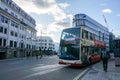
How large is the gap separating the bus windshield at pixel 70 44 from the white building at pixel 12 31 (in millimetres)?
32208

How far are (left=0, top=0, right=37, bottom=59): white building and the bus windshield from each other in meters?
32.2

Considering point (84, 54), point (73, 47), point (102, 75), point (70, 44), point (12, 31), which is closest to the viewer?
point (102, 75)

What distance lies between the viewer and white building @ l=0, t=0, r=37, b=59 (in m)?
51.6

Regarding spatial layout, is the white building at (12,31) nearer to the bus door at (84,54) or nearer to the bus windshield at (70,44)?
the bus windshield at (70,44)

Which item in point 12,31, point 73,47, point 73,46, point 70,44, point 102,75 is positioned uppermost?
point 12,31

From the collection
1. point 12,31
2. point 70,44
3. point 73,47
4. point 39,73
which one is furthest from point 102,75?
point 12,31

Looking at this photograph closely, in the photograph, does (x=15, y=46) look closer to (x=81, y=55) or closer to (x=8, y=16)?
(x=8, y=16)

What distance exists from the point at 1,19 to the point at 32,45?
3621cm

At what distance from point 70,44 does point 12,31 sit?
41294 mm

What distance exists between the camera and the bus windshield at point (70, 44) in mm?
20438

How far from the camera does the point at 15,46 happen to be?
6216 cm

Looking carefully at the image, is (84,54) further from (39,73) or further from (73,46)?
(39,73)

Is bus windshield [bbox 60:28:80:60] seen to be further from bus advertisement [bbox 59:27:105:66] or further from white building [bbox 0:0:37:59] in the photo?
white building [bbox 0:0:37:59]

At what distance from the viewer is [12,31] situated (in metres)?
59.0
